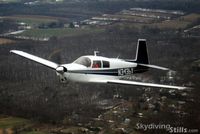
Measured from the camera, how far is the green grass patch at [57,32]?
9850 cm

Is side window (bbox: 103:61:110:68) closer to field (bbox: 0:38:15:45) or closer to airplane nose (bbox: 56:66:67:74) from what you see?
airplane nose (bbox: 56:66:67:74)

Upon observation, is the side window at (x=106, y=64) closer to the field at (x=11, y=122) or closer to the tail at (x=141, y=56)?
the tail at (x=141, y=56)

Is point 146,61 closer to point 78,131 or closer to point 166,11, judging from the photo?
point 78,131

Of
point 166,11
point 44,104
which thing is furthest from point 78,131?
point 166,11

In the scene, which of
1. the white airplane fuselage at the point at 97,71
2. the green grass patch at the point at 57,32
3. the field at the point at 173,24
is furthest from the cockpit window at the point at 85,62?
the field at the point at 173,24

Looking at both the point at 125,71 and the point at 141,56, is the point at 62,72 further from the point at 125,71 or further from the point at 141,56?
the point at 141,56

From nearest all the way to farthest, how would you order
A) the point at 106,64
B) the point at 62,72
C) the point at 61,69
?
the point at 61,69
the point at 62,72
the point at 106,64

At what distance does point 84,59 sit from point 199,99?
24.3 m

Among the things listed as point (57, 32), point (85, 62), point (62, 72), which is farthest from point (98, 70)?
point (57, 32)

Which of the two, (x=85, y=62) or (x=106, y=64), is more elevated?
(x=85, y=62)

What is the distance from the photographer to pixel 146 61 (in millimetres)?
37594

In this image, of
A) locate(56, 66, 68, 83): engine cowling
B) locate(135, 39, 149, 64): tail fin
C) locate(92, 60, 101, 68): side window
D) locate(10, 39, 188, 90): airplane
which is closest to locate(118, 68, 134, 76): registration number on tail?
locate(10, 39, 188, 90): airplane

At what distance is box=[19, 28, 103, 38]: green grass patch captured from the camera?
98.5 metres

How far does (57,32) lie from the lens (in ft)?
329
